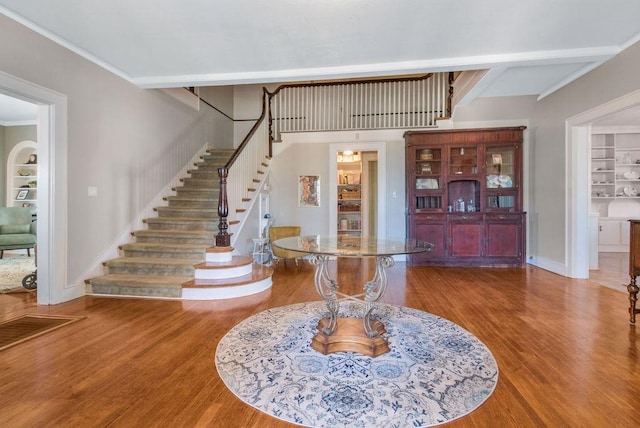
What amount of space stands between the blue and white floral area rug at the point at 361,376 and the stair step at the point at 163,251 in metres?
1.90

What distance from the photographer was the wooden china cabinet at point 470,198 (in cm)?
548

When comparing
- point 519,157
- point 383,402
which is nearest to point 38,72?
point 383,402

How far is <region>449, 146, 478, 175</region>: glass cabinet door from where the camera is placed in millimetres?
5676

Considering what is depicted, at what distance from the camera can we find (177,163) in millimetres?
5797

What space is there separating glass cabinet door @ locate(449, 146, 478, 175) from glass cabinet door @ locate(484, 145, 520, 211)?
8.4 inches

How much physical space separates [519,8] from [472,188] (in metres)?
3.67

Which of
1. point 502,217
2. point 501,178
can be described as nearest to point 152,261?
point 502,217

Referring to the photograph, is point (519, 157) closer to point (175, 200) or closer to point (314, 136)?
point (314, 136)

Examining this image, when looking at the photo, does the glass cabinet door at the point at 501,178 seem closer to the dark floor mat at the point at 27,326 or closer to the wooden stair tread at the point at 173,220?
the wooden stair tread at the point at 173,220

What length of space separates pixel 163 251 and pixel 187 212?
94 cm

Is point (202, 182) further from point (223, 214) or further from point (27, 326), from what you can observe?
point (27, 326)

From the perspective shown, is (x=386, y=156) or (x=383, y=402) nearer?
(x=383, y=402)

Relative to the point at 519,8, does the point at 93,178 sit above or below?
below

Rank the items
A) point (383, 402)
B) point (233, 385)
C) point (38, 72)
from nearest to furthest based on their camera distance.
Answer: point (383, 402) < point (233, 385) < point (38, 72)
